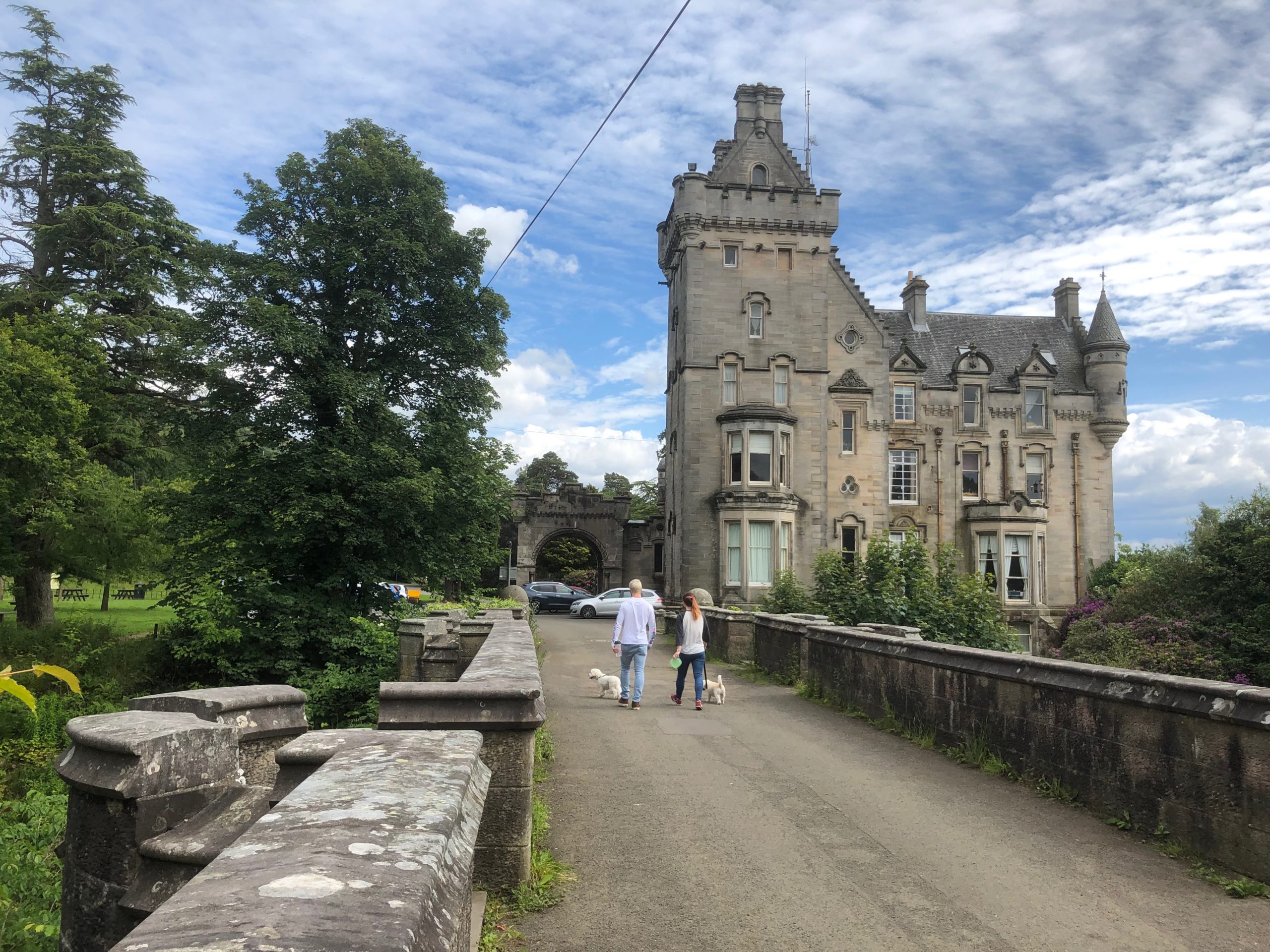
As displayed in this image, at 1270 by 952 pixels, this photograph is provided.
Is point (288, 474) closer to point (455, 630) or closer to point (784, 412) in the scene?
point (455, 630)

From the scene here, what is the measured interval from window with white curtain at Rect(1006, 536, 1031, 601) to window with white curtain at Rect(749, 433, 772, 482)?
1206cm

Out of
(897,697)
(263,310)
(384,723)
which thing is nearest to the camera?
(384,723)

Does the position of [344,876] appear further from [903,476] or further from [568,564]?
[568,564]

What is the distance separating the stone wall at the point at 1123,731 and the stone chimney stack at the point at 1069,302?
41.3 meters

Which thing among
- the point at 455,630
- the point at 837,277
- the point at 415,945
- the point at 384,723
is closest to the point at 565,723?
the point at 455,630

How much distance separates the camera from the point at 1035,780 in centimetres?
786

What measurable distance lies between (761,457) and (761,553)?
393 cm

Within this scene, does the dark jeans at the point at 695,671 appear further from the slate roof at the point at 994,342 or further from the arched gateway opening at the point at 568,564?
the arched gateway opening at the point at 568,564

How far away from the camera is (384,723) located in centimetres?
480

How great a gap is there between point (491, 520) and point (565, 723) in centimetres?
1350

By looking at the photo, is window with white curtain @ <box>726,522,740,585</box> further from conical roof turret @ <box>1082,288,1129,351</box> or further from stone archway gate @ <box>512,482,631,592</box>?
conical roof turret @ <box>1082,288,1129,351</box>

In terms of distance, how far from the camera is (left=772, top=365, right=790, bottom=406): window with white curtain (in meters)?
37.7

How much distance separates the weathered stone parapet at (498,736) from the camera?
489 centimetres

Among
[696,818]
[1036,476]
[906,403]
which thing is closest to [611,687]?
[696,818]
